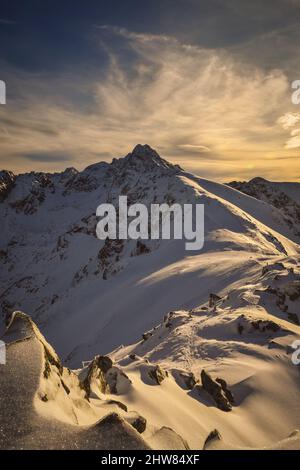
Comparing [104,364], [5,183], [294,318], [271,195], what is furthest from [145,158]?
[104,364]

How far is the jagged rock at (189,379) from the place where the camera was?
12.4 meters

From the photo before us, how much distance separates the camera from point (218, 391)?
11141 millimetres

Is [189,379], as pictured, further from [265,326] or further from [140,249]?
[140,249]

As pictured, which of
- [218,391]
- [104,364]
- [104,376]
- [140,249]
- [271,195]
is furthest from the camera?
[271,195]

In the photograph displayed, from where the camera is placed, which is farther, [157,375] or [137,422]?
[157,375]

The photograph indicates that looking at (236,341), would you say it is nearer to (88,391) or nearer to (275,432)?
(275,432)

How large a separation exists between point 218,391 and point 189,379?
1.79 meters

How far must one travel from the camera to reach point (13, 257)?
142625 millimetres

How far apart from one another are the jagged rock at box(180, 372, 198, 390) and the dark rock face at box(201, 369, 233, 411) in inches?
29.0

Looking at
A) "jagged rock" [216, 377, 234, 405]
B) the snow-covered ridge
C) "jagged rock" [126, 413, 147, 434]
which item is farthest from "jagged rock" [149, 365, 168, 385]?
the snow-covered ridge

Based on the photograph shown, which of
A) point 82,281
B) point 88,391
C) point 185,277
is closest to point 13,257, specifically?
point 82,281

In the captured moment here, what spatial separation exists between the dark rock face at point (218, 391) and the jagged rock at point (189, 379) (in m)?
0.74

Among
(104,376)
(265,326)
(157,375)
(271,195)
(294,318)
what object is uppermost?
(271,195)

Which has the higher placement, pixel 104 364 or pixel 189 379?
pixel 104 364
